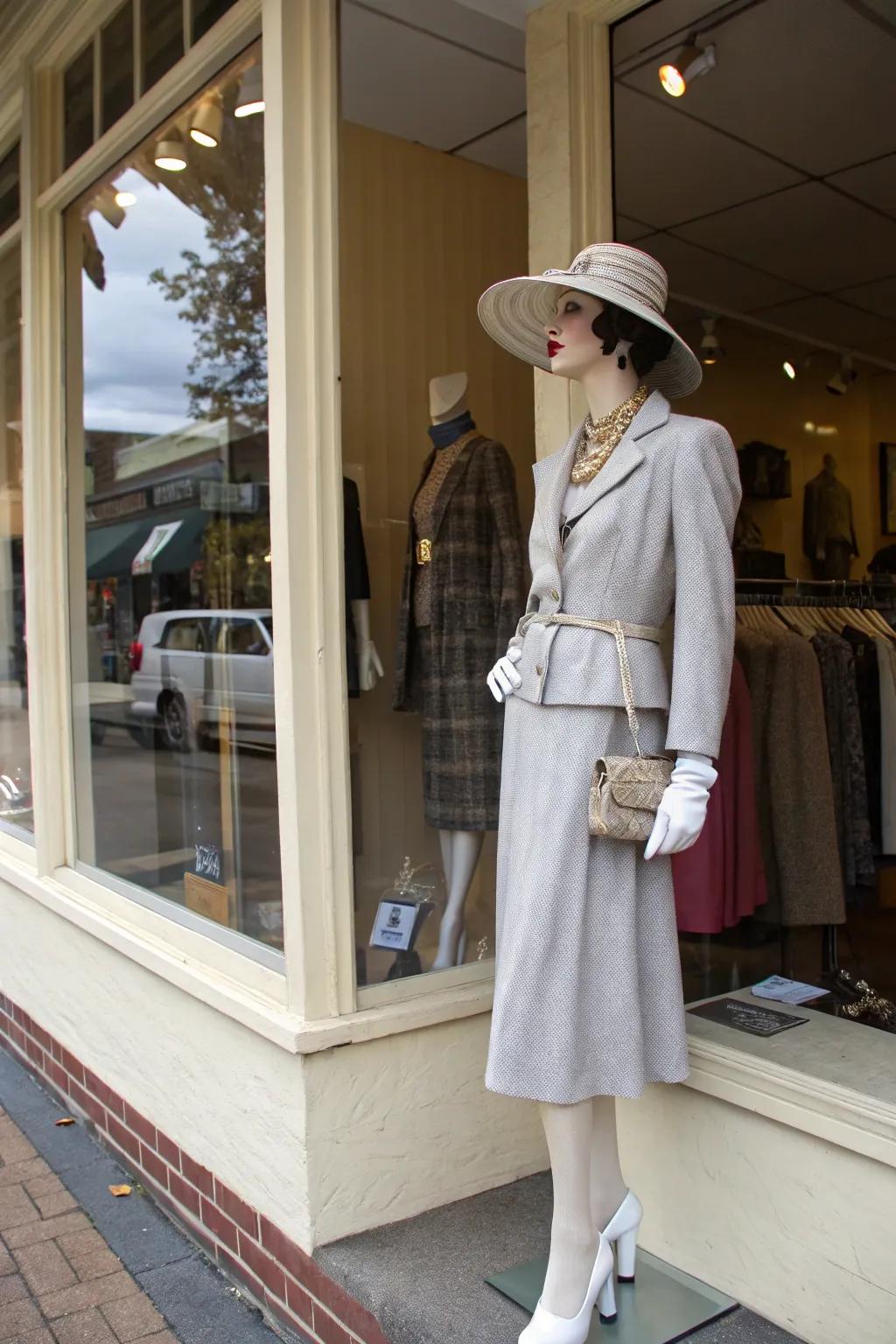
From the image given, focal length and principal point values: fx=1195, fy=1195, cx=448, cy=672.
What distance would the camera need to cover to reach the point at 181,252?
13.8 feet

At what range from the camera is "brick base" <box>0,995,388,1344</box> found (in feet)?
7.88

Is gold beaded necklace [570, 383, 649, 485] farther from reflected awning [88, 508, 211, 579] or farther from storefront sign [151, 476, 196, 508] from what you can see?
storefront sign [151, 476, 196, 508]

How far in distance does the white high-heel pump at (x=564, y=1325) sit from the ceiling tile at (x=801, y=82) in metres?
2.55

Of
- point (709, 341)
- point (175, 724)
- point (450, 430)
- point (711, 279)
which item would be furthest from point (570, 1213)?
point (709, 341)

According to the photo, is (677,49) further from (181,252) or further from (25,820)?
(25,820)

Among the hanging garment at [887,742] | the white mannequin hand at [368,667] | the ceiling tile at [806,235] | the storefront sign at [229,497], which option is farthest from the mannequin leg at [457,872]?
the ceiling tile at [806,235]

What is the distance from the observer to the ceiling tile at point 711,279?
457 cm

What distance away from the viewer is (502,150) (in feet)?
11.6

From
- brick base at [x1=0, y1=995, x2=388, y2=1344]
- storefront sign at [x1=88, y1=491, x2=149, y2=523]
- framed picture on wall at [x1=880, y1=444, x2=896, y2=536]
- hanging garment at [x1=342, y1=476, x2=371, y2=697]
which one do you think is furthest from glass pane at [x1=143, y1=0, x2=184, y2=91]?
framed picture on wall at [x1=880, y1=444, x2=896, y2=536]

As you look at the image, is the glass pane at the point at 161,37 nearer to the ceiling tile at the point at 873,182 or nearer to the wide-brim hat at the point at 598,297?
the wide-brim hat at the point at 598,297

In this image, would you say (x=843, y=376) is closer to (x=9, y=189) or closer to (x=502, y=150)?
(x=502, y=150)

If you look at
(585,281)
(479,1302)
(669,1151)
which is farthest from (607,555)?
(479,1302)

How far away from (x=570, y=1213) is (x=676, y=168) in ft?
10.5

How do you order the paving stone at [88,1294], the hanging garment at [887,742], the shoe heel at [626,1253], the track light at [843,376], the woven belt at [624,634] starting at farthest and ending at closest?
the track light at [843,376]
the hanging garment at [887,742]
the paving stone at [88,1294]
the shoe heel at [626,1253]
the woven belt at [624,634]
